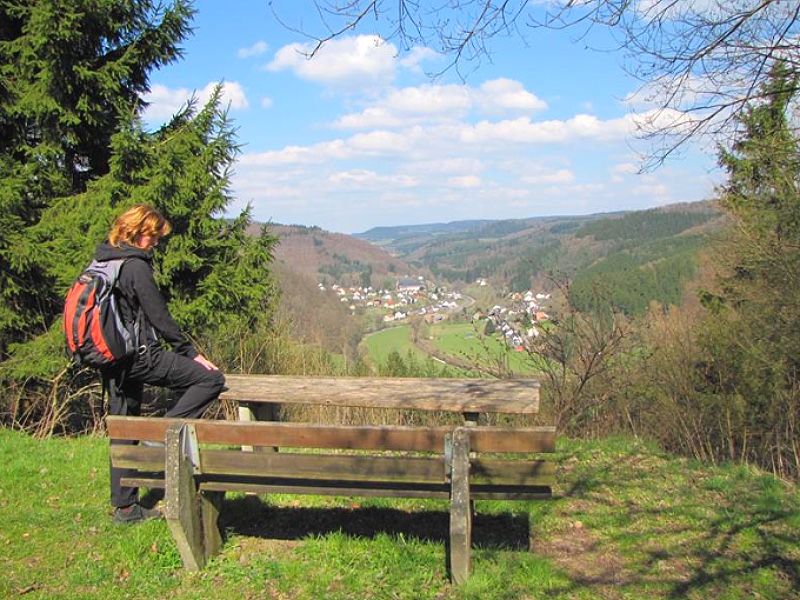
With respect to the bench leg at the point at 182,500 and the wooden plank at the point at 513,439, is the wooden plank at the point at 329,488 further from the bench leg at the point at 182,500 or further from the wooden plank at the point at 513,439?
the wooden plank at the point at 513,439

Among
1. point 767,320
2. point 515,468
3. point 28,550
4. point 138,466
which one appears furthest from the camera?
point 767,320

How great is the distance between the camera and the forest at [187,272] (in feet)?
24.6

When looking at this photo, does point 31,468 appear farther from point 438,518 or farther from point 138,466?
point 438,518

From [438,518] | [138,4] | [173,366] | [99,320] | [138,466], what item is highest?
[138,4]

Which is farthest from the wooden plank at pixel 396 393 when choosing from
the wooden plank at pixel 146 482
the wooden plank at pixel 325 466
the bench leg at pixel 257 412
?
the wooden plank at pixel 325 466

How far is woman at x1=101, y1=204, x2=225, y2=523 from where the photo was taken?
3.49 meters

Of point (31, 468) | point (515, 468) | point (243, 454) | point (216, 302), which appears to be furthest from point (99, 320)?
point (216, 302)

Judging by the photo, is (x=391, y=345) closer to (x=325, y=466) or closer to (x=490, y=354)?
(x=490, y=354)

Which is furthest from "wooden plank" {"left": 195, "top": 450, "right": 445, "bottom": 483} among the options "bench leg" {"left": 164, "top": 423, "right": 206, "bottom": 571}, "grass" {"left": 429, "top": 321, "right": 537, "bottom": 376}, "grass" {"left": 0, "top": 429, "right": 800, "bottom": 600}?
"grass" {"left": 429, "top": 321, "right": 537, "bottom": 376}

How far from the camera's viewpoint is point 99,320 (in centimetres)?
331

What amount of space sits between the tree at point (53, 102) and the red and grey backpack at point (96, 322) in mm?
4665

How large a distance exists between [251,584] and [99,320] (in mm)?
1474

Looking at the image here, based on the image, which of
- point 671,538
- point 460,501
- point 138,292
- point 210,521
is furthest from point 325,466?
point 671,538

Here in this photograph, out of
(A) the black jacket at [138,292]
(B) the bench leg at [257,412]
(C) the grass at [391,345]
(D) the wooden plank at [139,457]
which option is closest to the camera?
(D) the wooden plank at [139,457]
